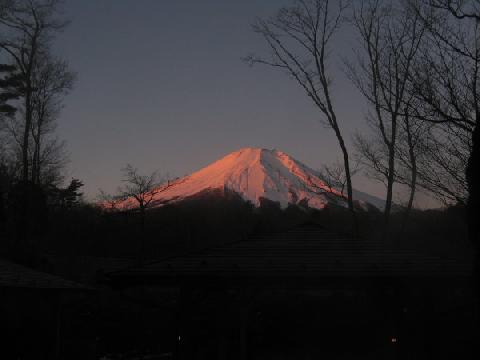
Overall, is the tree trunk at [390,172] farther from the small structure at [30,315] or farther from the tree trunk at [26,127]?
the tree trunk at [26,127]

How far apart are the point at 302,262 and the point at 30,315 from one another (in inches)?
311

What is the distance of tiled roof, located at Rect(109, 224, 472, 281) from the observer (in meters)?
8.09

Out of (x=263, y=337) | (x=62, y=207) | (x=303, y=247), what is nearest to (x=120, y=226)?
(x=62, y=207)

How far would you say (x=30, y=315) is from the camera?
13.4 m

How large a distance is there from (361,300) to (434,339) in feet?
16.0

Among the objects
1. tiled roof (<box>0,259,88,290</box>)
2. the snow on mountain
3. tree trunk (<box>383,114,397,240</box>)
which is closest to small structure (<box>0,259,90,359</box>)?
tiled roof (<box>0,259,88,290</box>)

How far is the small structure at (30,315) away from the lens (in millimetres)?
12109

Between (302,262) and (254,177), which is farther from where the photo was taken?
(254,177)

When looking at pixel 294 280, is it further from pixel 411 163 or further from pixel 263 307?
pixel 411 163

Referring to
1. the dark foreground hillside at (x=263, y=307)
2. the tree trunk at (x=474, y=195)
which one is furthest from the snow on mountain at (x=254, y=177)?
the tree trunk at (x=474, y=195)

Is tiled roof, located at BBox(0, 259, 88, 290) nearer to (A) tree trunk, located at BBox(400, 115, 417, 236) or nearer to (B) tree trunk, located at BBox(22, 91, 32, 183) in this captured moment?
(A) tree trunk, located at BBox(400, 115, 417, 236)

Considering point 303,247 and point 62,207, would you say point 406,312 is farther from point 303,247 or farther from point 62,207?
point 62,207

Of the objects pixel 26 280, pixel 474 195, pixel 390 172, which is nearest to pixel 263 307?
pixel 26 280

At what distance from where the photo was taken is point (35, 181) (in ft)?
81.4
